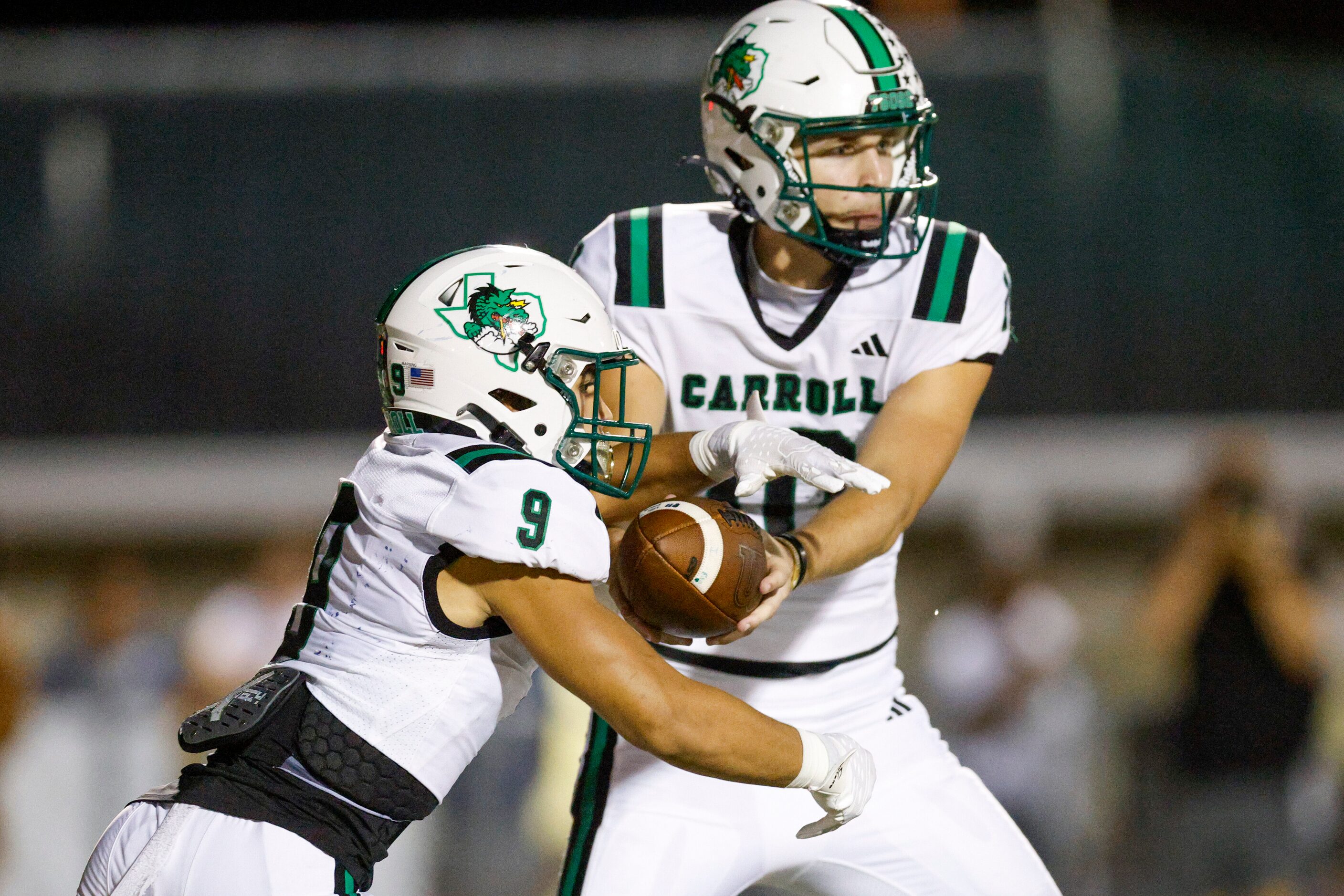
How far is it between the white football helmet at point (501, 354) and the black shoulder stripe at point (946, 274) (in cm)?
80

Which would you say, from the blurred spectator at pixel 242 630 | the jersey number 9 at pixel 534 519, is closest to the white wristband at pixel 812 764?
the jersey number 9 at pixel 534 519

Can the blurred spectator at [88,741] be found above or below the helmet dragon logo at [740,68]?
below

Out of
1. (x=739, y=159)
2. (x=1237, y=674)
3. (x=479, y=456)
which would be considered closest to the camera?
(x=479, y=456)

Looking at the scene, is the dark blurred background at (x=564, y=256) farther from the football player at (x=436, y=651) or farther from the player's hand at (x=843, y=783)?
the player's hand at (x=843, y=783)

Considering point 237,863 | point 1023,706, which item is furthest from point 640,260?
point 1023,706

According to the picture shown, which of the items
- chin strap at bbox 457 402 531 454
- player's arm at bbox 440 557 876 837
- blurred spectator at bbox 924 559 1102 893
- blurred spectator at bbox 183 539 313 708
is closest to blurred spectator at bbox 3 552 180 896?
blurred spectator at bbox 183 539 313 708

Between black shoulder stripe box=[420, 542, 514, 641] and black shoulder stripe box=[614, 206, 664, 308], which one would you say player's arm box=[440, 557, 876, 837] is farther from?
black shoulder stripe box=[614, 206, 664, 308]

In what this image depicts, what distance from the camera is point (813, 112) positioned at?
2928 mm

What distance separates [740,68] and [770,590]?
1.17 m

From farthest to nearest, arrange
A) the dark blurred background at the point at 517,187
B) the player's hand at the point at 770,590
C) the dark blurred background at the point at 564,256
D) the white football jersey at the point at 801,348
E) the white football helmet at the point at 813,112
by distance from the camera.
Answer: the dark blurred background at the point at 517,187, the dark blurred background at the point at 564,256, the white football jersey at the point at 801,348, the white football helmet at the point at 813,112, the player's hand at the point at 770,590

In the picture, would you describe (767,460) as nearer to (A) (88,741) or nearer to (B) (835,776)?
(B) (835,776)

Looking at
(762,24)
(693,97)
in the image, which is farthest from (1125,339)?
(762,24)

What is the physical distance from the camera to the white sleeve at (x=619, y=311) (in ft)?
10.00

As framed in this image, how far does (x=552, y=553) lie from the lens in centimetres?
223
